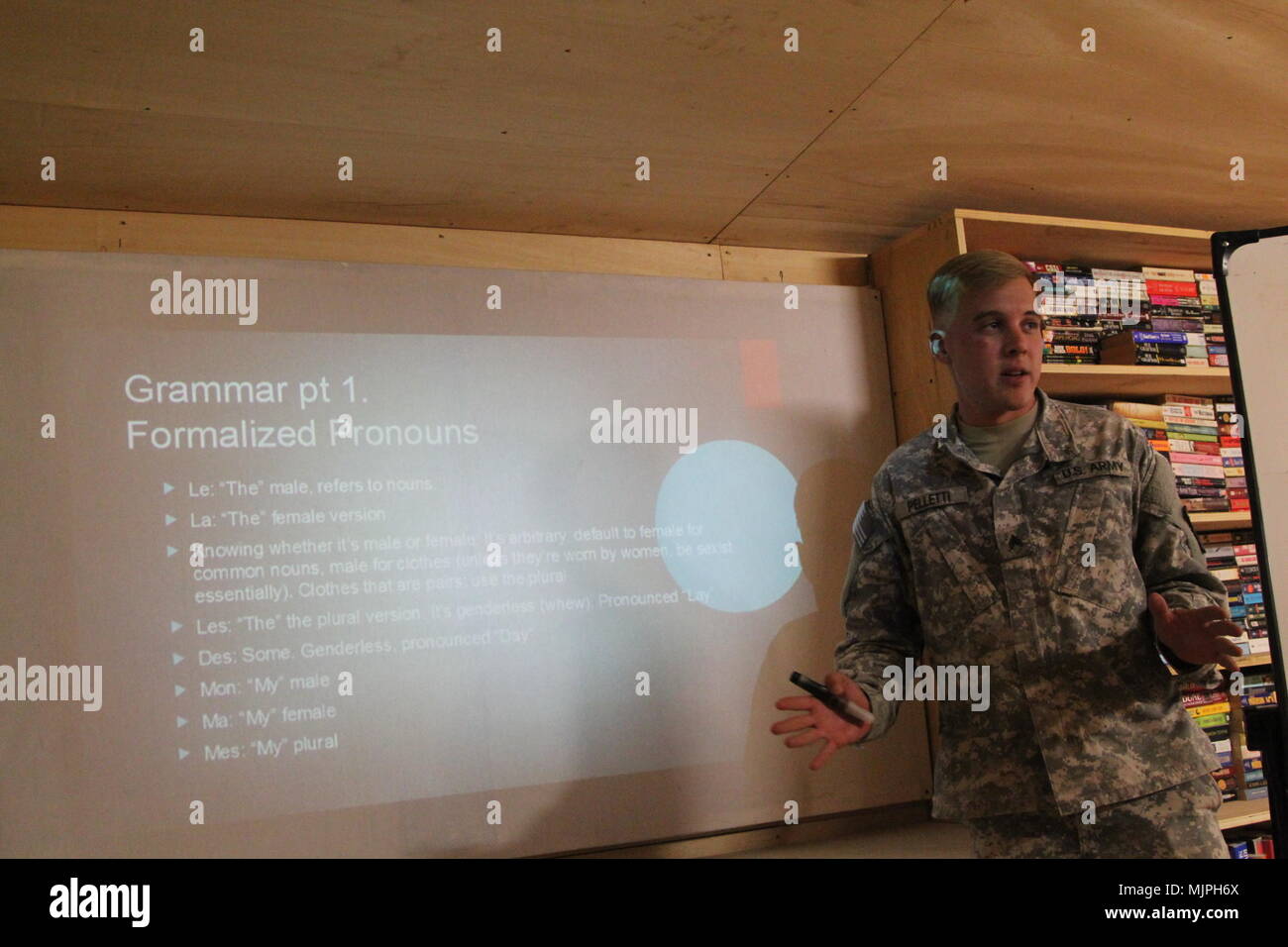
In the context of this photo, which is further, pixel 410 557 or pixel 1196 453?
pixel 1196 453

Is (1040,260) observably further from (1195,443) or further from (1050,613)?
(1050,613)

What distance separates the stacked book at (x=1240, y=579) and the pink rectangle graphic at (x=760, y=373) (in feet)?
4.68

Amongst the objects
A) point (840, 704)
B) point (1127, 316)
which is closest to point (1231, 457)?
point (1127, 316)

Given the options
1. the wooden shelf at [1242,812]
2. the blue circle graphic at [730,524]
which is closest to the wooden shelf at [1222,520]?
the wooden shelf at [1242,812]

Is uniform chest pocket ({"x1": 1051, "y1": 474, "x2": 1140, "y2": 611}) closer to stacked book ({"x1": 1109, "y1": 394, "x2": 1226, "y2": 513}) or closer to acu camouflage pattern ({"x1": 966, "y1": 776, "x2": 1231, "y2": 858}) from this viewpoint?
acu camouflage pattern ({"x1": 966, "y1": 776, "x2": 1231, "y2": 858})

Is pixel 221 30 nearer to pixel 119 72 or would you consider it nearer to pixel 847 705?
pixel 119 72

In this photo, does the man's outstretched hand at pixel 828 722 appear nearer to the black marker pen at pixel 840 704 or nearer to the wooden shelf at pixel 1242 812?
the black marker pen at pixel 840 704

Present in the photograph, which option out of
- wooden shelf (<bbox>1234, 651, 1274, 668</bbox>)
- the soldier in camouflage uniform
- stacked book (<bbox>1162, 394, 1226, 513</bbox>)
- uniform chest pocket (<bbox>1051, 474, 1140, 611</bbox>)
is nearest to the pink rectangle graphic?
the soldier in camouflage uniform

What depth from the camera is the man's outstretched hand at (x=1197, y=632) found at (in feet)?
4.88

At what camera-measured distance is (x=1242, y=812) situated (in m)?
2.85

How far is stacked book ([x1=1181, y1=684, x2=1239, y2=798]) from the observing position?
9.83 ft

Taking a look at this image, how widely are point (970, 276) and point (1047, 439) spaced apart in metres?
0.36

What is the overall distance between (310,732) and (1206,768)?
76.0 inches

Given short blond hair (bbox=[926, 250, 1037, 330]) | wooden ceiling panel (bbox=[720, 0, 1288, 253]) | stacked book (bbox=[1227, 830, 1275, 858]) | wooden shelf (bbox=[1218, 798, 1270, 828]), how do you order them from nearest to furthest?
1. short blond hair (bbox=[926, 250, 1037, 330])
2. wooden ceiling panel (bbox=[720, 0, 1288, 253])
3. wooden shelf (bbox=[1218, 798, 1270, 828])
4. stacked book (bbox=[1227, 830, 1275, 858])
